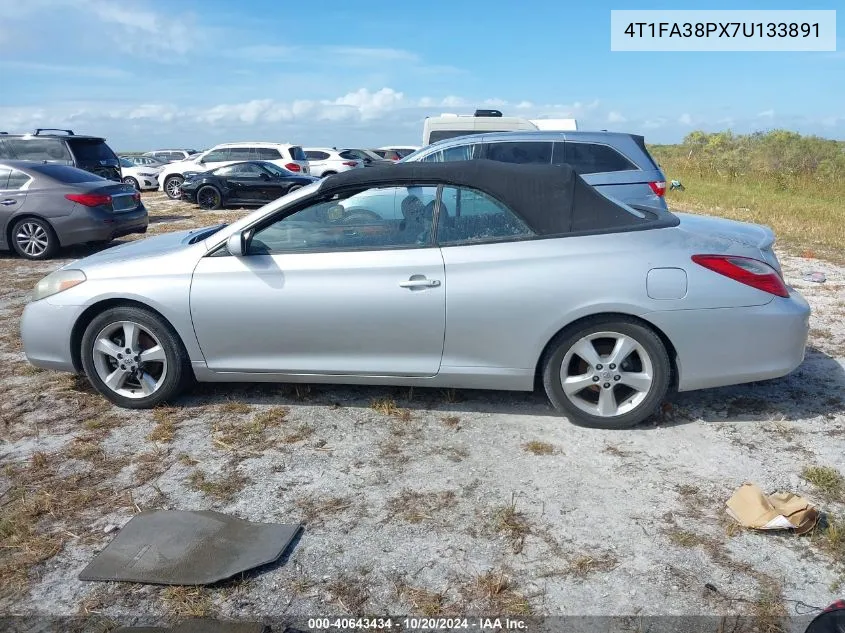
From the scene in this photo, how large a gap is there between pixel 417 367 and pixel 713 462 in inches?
68.3

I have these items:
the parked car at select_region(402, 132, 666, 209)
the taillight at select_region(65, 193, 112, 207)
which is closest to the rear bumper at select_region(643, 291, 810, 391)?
the parked car at select_region(402, 132, 666, 209)

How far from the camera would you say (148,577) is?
2736 mm

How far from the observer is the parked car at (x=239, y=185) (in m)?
17.8

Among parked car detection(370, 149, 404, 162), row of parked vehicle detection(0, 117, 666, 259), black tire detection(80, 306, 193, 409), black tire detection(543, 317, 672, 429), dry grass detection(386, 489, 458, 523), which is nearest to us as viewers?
dry grass detection(386, 489, 458, 523)

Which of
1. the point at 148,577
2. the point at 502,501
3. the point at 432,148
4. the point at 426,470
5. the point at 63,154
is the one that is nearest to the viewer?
the point at 148,577

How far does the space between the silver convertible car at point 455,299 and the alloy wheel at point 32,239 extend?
6880mm

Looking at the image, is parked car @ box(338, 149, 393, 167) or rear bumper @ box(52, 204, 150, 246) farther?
parked car @ box(338, 149, 393, 167)

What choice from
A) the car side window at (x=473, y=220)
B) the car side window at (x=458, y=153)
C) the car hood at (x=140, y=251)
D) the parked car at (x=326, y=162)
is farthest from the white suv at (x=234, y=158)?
the car side window at (x=473, y=220)

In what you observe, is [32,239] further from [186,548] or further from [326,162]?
[326,162]

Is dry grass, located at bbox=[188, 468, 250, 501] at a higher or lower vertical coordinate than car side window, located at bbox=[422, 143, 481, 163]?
lower

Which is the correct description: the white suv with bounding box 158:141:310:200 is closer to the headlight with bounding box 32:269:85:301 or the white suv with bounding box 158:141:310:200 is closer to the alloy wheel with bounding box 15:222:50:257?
the alloy wheel with bounding box 15:222:50:257

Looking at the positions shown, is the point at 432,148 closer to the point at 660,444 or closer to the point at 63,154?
the point at 660,444

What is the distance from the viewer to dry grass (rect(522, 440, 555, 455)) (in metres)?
3.76

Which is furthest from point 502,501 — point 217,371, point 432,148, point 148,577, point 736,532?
point 432,148
